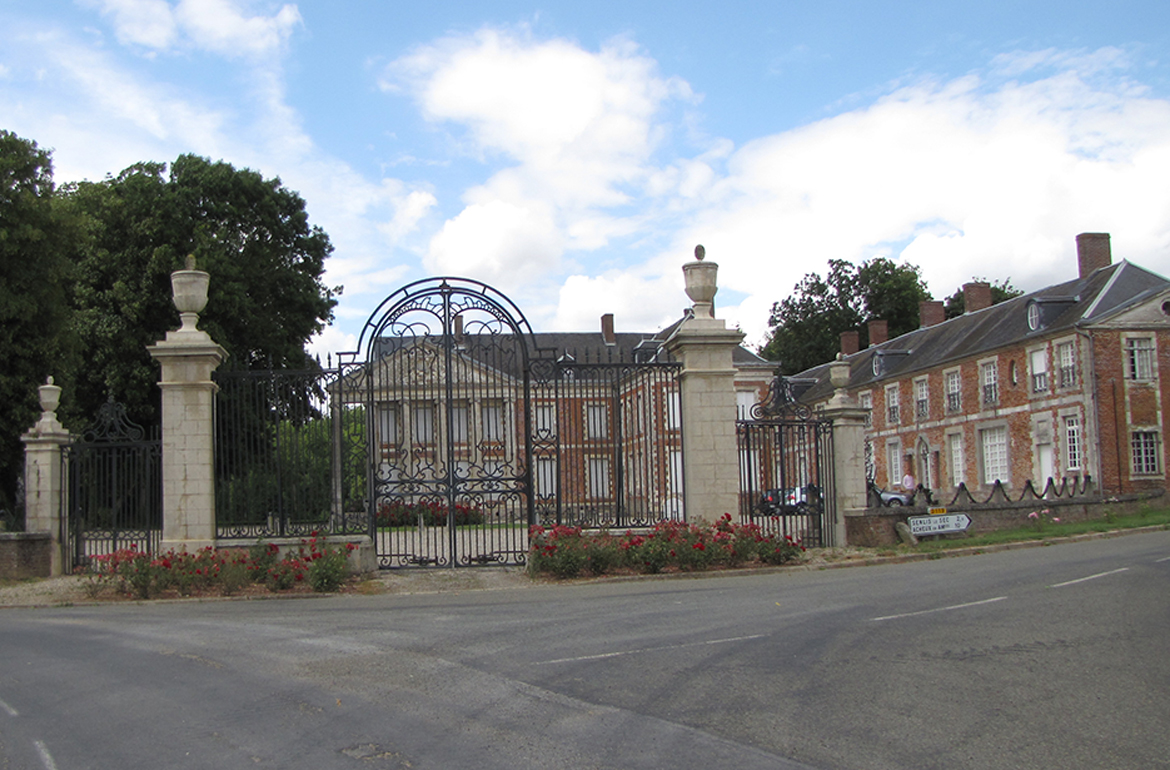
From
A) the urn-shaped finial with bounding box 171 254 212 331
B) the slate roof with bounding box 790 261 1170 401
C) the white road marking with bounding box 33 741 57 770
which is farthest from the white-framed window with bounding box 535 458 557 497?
the slate roof with bounding box 790 261 1170 401

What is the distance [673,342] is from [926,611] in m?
6.20

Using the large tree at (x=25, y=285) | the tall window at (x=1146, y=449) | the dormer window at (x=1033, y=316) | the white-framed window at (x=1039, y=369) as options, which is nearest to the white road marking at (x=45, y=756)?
the large tree at (x=25, y=285)

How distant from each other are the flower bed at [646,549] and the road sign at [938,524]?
12.2 feet

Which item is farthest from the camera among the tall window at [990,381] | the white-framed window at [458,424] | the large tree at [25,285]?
the tall window at [990,381]

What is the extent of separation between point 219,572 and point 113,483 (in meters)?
2.88

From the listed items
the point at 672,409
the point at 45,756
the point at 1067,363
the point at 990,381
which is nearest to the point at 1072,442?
the point at 1067,363

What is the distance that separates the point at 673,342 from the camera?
1436 cm

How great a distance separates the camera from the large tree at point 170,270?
29.8 m

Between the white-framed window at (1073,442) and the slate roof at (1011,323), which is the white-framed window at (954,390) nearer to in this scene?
the slate roof at (1011,323)

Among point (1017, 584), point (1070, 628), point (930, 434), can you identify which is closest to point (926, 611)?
point (1070, 628)

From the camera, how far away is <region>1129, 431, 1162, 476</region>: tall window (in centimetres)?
3288

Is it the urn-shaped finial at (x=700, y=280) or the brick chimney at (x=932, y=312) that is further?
the brick chimney at (x=932, y=312)

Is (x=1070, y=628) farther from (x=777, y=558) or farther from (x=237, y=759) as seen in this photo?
(x=237, y=759)

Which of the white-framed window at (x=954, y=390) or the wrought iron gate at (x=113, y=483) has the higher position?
the white-framed window at (x=954, y=390)
